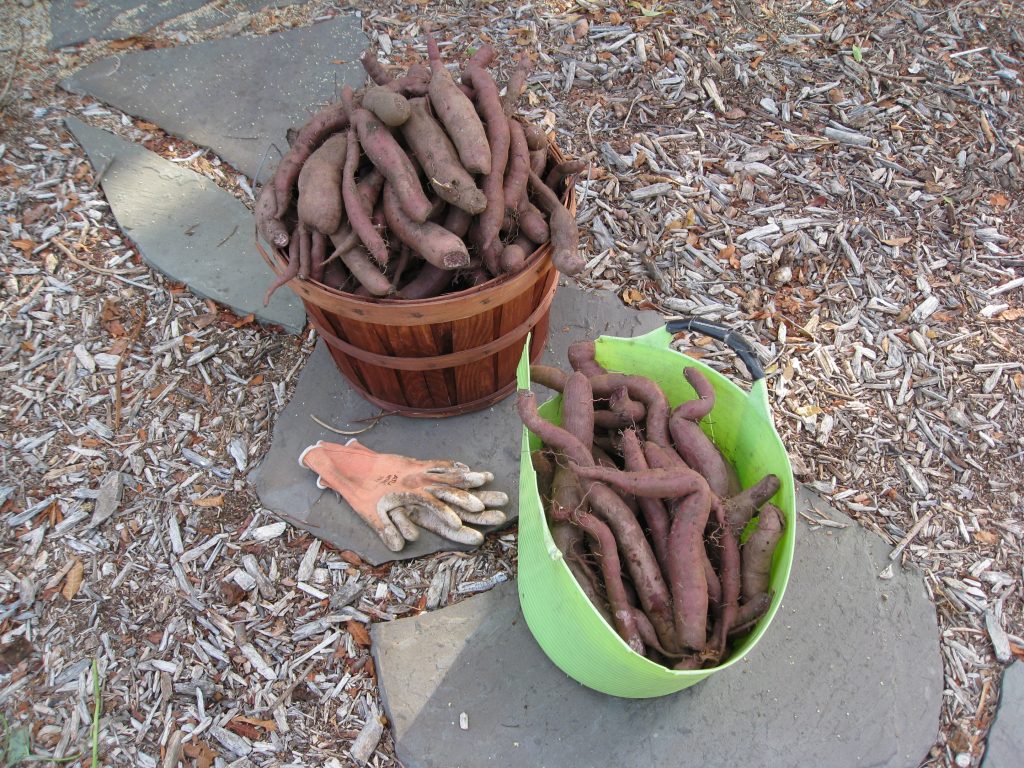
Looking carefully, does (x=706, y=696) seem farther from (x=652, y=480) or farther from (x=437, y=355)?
(x=437, y=355)

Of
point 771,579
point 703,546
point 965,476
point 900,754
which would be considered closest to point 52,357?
point 703,546

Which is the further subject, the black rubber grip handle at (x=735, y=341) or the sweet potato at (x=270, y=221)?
the sweet potato at (x=270, y=221)

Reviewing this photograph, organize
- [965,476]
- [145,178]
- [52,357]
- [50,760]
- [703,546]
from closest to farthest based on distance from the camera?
[703,546] → [50,760] → [965,476] → [52,357] → [145,178]

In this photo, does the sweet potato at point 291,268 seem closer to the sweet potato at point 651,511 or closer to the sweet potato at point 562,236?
the sweet potato at point 562,236

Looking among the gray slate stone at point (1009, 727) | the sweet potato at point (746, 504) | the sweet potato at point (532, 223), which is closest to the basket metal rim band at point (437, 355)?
the sweet potato at point (532, 223)

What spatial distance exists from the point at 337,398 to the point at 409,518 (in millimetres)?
619

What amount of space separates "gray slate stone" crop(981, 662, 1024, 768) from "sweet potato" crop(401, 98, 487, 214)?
2.17 metres

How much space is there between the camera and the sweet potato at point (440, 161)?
6.72 feet

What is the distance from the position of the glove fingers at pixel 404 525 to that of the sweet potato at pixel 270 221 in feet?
3.08

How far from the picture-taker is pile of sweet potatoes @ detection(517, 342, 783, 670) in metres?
1.76

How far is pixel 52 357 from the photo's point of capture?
2.81 m

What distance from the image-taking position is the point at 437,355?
2287 mm

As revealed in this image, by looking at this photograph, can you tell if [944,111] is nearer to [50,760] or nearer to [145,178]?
[145,178]

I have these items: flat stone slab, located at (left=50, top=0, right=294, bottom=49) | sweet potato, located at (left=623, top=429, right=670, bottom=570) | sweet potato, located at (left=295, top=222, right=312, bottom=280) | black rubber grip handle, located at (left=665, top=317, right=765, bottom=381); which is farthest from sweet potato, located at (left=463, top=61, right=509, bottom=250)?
flat stone slab, located at (left=50, top=0, right=294, bottom=49)
